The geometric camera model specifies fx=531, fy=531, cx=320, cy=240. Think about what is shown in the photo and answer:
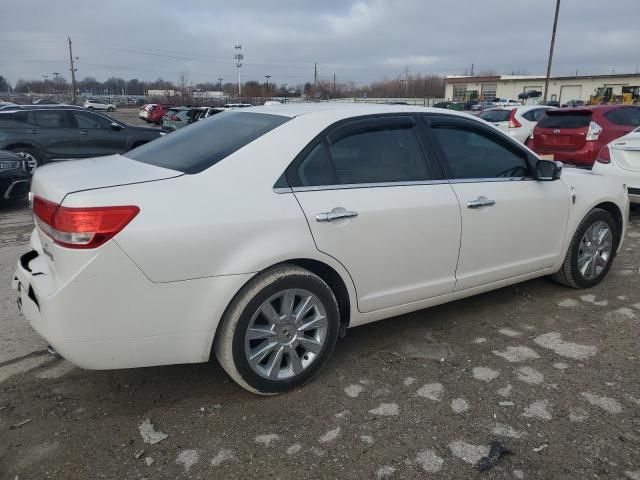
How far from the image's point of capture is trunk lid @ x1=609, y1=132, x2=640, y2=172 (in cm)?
681

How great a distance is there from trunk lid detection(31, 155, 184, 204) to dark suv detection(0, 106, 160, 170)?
7.74 meters

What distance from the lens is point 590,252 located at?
4570mm

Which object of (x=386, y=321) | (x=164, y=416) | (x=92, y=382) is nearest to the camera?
(x=164, y=416)

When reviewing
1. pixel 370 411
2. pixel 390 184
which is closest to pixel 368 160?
pixel 390 184

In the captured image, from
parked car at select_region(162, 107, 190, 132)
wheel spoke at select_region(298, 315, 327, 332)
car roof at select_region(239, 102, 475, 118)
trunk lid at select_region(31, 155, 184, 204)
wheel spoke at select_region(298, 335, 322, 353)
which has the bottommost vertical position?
wheel spoke at select_region(298, 335, 322, 353)

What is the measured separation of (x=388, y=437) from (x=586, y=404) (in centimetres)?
115

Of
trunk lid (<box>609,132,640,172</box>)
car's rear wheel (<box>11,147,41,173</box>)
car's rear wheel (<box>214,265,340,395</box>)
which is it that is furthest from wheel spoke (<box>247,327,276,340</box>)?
car's rear wheel (<box>11,147,41,173</box>)

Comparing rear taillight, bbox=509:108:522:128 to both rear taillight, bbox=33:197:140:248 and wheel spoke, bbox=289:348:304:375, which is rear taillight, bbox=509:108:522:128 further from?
rear taillight, bbox=33:197:140:248

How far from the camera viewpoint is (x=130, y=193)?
2.49 metres

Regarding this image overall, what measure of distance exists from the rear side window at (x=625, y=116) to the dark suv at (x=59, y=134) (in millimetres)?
9392

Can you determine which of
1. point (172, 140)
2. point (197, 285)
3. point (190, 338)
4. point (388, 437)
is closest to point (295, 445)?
point (388, 437)

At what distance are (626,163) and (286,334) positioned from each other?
5.97m

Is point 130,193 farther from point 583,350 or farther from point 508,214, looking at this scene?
point 583,350

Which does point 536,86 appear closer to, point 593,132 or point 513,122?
point 513,122
